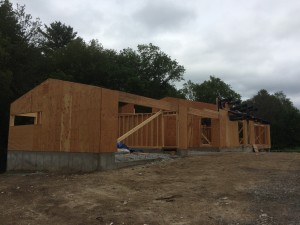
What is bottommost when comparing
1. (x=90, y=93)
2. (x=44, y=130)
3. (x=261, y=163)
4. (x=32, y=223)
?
(x=32, y=223)

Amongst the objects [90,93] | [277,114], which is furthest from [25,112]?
[277,114]

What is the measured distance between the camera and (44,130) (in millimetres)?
14398

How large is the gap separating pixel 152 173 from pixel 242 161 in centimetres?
371

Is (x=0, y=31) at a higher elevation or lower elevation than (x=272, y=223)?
higher

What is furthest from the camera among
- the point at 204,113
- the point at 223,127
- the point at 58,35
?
the point at 58,35

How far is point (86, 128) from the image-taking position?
12383mm

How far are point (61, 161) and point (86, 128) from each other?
185 cm

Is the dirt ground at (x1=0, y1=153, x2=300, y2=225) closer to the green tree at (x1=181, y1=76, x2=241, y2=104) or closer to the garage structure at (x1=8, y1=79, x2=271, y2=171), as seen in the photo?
the garage structure at (x1=8, y1=79, x2=271, y2=171)

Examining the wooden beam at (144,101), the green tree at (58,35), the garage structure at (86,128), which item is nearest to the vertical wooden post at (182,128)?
the garage structure at (86,128)

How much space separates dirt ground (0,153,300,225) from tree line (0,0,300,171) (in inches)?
591

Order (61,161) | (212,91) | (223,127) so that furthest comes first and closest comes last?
(212,91) → (223,127) → (61,161)

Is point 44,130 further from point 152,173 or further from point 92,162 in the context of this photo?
point 152,173

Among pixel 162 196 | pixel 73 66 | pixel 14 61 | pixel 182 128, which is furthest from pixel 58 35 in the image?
pixel 162 196

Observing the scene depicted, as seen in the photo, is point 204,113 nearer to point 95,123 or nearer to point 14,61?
point 95,123
